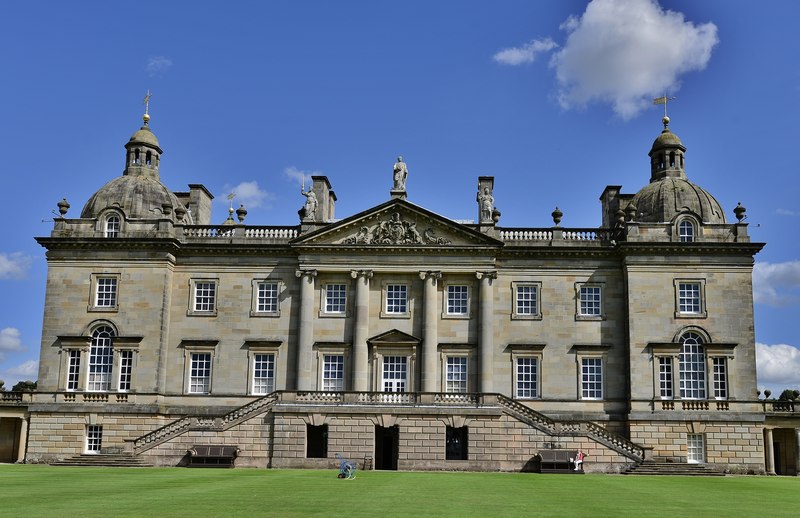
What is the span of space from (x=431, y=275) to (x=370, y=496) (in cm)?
2204

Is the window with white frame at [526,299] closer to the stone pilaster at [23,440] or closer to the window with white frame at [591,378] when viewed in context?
the window with white frame at [591,378]

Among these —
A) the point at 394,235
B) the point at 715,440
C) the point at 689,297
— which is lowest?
the point at 715,440

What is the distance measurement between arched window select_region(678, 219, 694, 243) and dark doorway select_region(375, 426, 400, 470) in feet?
55.5

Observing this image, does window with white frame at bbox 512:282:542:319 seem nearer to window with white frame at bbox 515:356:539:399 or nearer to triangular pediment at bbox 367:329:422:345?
window with white frame at bbox 515:356:539:399

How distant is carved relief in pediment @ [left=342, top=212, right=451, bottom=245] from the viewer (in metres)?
43.5

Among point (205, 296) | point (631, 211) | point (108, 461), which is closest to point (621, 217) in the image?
point (631, 211)

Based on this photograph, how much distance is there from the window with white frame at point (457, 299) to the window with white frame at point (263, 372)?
913 cm

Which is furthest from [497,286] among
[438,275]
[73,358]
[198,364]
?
[73,358]

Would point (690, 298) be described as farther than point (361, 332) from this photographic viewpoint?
No

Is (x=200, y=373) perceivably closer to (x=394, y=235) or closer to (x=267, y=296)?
(x=267, y=296)

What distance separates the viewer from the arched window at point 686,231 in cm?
4319

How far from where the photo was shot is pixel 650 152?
48406mm

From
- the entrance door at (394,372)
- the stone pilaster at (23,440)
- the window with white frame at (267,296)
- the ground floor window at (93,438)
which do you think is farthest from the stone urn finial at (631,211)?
the stone pilaster at (23,440)

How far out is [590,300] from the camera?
143 ft
